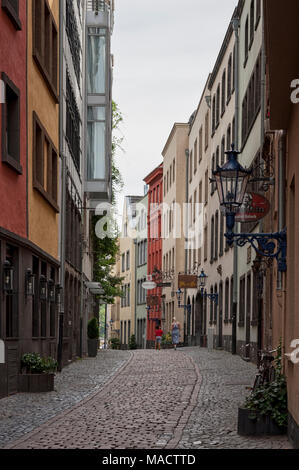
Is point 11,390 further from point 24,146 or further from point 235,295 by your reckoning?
point 235,295

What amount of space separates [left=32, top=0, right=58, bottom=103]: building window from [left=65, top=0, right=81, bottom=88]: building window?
3385 mm

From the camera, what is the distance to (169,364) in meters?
26.7

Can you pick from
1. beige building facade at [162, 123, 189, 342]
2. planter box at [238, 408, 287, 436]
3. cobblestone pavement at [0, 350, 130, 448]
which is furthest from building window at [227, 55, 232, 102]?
planter box at [238, 408, 287, 436]

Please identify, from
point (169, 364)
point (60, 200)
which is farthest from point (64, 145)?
point (169, 364)

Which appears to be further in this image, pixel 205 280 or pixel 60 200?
→ pixel 205 280

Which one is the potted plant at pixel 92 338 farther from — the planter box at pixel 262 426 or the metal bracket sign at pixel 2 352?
the planter box at pixel 262 426

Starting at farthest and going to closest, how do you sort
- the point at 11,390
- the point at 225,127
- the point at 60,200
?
the point at 225,127, the point at 60,200, the point at 11,390

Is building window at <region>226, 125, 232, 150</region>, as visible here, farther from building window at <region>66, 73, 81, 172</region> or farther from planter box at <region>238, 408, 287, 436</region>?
planter box at <region>238, 408, 287, 436</region>

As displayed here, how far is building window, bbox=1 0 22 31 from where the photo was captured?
15234 mm

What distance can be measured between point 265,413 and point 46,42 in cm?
1390

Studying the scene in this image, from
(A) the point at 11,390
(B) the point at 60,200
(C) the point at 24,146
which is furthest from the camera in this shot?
(B) the point at 60,200

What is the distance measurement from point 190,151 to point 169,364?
1267 inches

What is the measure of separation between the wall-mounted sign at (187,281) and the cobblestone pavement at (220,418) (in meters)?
23.0

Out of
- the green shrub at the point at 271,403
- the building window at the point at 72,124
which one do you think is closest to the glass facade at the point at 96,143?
the building window at the point at 72,124
